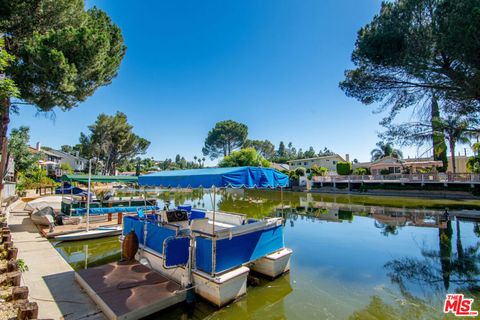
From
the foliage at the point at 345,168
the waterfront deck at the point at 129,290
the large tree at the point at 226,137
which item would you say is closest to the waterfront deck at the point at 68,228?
the waterfront deck at the point at 129,290

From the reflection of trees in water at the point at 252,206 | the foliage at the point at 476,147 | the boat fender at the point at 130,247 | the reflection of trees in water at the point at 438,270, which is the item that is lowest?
the reflection of trees in water at the point at 252,206

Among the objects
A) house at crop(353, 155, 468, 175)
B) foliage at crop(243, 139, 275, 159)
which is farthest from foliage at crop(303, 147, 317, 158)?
house at crop(353, 155, 468, 175)

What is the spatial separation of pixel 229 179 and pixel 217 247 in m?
1.33

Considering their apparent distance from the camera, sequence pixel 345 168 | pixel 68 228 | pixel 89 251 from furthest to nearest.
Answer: pixel 345 168
pixel 68 228
pixel 89 251

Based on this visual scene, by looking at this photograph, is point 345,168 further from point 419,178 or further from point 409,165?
point 419,178

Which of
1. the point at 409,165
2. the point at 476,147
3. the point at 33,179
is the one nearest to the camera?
the point at 476,147

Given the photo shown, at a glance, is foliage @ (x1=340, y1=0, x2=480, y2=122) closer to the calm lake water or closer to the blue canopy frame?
the calm lake water

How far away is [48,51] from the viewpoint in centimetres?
795

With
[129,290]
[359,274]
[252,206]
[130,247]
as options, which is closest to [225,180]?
[129,290]

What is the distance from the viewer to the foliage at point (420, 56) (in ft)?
23.8

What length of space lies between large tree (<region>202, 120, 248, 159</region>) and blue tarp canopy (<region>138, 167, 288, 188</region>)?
5948 cm

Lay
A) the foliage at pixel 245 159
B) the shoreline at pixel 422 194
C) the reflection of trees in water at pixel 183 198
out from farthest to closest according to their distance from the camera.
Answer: the foliage at pixel 245 159, the reflection of trees in water at pixel 183 198, the shoreline at pixel 422 194

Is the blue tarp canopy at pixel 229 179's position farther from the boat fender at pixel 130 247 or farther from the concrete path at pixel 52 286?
the concrete path at pixel 52 286

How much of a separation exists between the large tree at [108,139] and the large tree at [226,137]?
24.2 m
